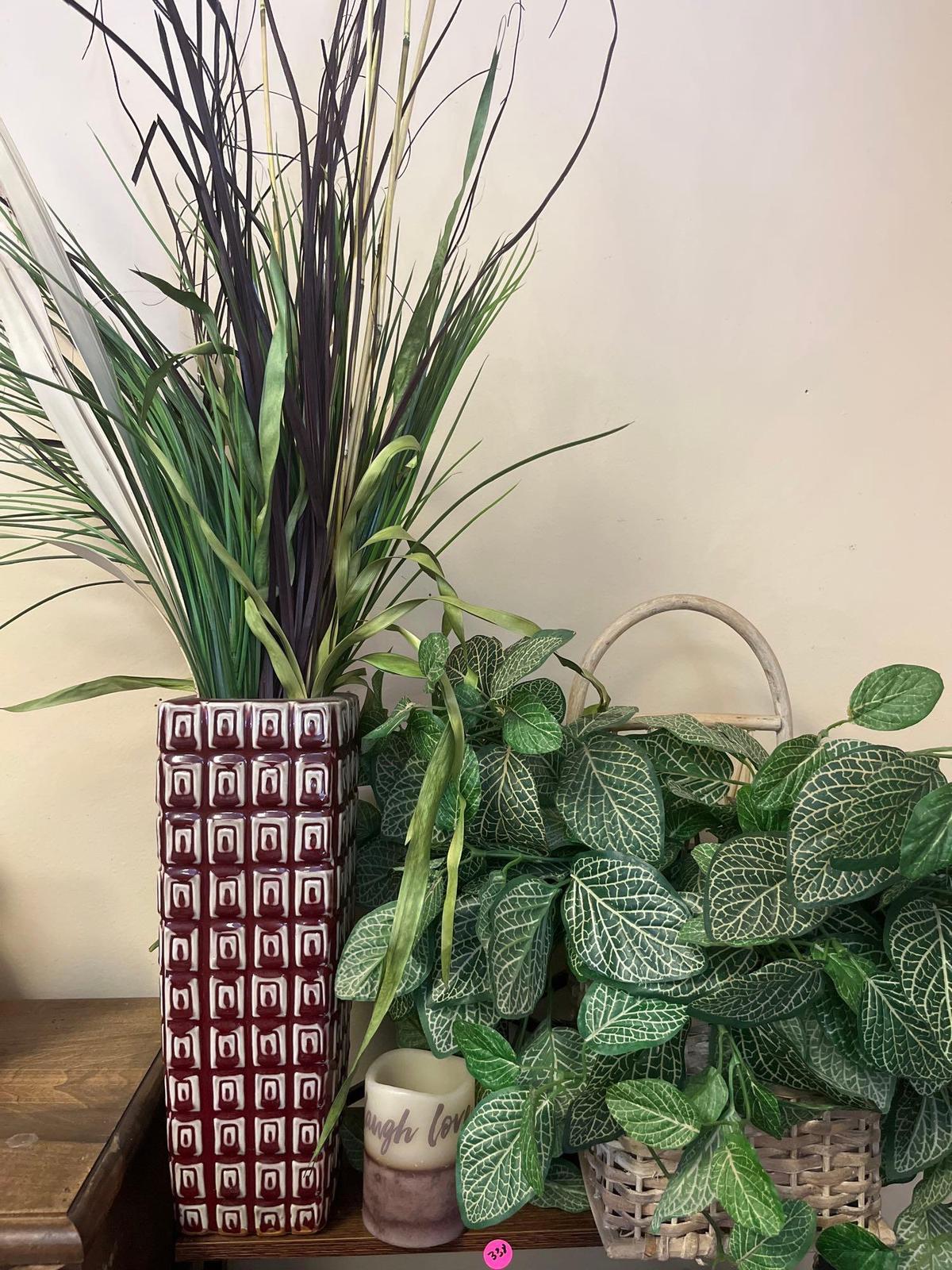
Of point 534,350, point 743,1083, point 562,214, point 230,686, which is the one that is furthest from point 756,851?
point 562,214

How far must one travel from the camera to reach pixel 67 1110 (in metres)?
0.67

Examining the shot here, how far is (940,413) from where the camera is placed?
1.02 metres

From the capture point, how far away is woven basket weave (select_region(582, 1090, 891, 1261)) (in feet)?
1.97

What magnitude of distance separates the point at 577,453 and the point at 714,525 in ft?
0.59

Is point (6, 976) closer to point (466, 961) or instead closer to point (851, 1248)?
point (466, 961)

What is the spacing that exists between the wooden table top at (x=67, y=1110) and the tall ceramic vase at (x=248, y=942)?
59 millimetres

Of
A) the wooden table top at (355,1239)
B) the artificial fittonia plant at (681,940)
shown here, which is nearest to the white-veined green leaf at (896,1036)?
the artificial fittonia plant at (681,940)

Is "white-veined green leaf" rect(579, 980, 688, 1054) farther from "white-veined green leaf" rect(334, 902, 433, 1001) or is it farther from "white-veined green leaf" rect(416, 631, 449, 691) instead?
"white-veined green leaf" rect(416, 631, 449, 691)

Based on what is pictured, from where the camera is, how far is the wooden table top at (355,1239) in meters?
0.67

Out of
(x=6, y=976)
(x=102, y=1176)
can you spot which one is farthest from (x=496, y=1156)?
(x=6, y=976)

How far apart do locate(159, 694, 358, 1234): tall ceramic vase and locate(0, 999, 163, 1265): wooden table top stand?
0.19 feet

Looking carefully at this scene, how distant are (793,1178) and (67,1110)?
544 millimetres

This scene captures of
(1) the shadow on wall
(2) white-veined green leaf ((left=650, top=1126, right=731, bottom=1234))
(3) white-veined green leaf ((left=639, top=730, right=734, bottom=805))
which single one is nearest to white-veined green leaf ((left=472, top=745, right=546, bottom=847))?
(3) white-veined green leaf ((left=639, top=730, right=734, bottom=805))

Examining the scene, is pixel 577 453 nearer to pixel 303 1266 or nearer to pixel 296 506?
pixel 296 506
